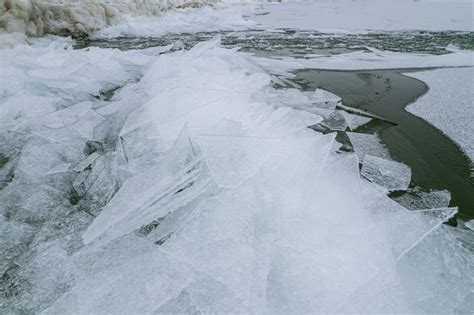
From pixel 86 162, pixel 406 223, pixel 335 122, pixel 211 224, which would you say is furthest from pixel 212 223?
pixel 335 122

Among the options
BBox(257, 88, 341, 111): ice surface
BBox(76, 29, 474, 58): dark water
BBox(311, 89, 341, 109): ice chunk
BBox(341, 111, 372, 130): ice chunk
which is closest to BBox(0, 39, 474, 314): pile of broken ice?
BBox(341, 111, 372, 130): ice chunk

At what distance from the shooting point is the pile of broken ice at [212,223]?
0.82 metres

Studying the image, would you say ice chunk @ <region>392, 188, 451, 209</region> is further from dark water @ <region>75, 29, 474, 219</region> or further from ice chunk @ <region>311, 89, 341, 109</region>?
ice chunk @ <region>311, 89, 341, 109</region>

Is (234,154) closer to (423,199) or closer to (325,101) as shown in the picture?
Answer: (423,199)

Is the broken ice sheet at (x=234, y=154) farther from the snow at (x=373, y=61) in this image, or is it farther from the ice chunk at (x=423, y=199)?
the snow at (x=373, y=61)

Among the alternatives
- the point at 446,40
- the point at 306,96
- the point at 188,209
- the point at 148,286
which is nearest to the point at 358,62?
the point at 306,96

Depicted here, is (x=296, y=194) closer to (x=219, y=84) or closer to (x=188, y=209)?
(x=188, y=209)

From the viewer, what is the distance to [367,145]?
1.69m

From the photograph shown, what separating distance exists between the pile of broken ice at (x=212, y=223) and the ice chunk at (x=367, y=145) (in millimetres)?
11

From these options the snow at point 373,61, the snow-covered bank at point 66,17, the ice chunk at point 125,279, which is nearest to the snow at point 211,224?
the ice chunk at point 125,279

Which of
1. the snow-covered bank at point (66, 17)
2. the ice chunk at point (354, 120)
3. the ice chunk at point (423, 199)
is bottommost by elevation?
the ice chunk at point (423, 199)

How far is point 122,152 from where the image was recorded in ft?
4.80

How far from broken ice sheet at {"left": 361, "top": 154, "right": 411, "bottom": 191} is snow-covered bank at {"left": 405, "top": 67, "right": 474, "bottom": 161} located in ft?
1.32

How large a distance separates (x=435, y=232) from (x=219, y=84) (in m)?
1.54
